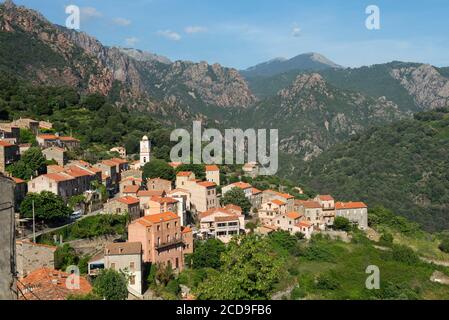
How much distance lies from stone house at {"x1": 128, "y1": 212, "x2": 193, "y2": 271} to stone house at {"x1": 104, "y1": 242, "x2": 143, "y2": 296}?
2.45m

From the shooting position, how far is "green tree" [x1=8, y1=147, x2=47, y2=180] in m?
36.4

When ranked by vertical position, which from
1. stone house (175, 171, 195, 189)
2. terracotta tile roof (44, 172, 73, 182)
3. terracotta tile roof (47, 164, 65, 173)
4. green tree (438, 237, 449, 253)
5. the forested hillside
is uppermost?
terracotta tile roof (47, 164, 65, 173)

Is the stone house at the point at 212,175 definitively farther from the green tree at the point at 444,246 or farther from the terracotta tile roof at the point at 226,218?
the green tree at the point at 444,246

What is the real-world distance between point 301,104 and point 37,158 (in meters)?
167

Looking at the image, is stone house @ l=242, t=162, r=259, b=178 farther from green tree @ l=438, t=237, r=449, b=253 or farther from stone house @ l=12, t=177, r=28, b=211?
stone house @ l=12, t=177, r=28, b=211

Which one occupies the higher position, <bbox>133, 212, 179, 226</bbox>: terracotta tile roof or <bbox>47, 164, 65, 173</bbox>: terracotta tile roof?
<bbox>47, 164, 65, 173</bbox>: terracotta tile roof

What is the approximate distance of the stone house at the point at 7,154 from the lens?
3712cm

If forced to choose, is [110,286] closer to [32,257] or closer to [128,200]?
[32,257]

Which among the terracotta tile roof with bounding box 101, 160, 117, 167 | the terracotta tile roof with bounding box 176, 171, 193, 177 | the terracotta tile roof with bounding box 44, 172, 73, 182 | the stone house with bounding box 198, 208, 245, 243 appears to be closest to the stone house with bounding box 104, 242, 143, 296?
the terracotta tile roof with bounding box 44, 172, 73, 182

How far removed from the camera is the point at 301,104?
652 ft

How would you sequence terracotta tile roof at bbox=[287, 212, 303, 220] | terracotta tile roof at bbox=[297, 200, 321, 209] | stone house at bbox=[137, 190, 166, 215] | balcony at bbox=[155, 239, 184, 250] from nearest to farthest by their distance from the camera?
balcony at bbox=[155, 239, 184, 250] < stone house at bbox=[137, 190, 166, 215] < terracotta tile roof at bbox=[287, 212, 303, 220] < terracotta tile roof at bbox=[297, 200, 321, 209]

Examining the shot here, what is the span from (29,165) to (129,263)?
49.2 ft
